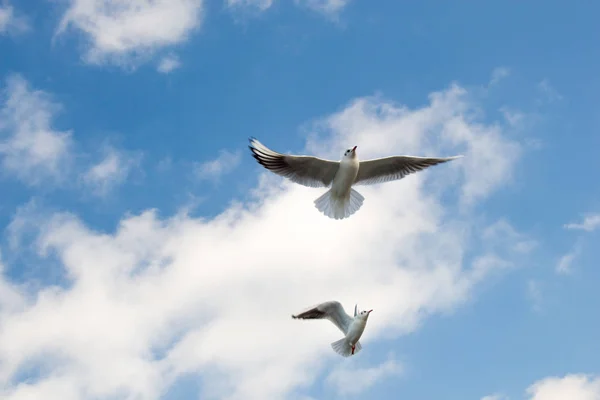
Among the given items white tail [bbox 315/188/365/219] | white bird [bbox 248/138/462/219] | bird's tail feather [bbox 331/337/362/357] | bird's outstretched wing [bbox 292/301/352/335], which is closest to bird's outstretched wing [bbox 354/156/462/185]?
white bird [bbox 248/138/462/219]

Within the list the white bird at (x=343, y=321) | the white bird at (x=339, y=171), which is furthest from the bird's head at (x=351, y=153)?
the white bird at (x=343, y=321)

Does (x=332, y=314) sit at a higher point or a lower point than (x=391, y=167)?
lower

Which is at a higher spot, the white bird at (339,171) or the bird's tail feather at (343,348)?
the white bird at (339,171)

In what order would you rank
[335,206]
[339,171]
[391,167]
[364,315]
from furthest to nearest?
[391,167]
[335,206]
[339,171]
[364,315]

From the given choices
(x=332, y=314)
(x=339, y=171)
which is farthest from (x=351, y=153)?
(x=332, y=314)

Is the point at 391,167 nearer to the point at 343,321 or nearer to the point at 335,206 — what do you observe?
the point at 335,206

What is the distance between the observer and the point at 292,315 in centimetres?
1348

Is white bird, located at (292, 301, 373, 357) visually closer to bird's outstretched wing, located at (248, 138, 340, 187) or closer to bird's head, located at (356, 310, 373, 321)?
bird's head, located at (356, 310, 373, 321)

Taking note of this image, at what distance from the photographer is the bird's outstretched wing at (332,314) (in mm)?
13789

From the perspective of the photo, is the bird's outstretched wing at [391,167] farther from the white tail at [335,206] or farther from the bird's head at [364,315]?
the bird's head at [364,315]

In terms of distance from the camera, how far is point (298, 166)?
47.4 ft

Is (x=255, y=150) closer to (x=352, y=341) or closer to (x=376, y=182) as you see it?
(x=376, y=182)

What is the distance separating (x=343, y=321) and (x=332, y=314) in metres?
0.26

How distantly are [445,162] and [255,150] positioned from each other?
3971 millimetres
